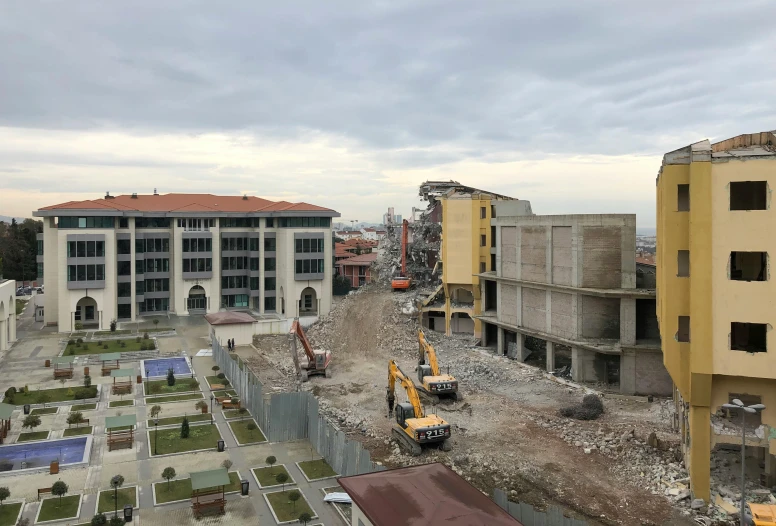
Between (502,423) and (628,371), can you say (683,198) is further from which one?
Result: (628,371)

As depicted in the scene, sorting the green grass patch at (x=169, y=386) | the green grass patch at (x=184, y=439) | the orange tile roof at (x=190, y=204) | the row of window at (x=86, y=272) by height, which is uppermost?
the orange tile roof at (x=190, y=204)

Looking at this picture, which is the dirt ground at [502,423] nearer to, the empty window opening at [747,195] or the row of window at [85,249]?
the empty window opening at [747,195]

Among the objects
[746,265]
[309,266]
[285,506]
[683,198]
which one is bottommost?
[285,506]

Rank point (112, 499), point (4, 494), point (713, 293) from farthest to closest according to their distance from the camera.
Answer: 1. point (112, 499)
2. point (4, 494)
3. point (713, 293)

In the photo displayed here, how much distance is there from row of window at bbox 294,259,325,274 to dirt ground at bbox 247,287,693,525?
661 inches

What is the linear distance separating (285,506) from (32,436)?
1792 centimetres

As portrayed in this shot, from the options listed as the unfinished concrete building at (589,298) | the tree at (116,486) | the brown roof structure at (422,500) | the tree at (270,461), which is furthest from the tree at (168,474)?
the unfinished concrete building at (589,298)

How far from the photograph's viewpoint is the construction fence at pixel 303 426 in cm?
2588

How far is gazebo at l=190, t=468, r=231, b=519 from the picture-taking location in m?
23.5

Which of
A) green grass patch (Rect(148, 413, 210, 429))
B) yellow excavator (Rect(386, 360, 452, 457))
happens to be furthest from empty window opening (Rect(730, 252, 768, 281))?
green grass patch (Rect(148, 413, 210, 429))

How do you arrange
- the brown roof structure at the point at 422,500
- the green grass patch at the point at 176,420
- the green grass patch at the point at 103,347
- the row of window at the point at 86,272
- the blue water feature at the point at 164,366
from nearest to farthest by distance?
the brown roof structure at the point at 422,500, the green grass patch at the point at 176,420, the blue water feature at the point at 164,366, the green grass patch at the point at 103,347, the row of window at the point at 86,272

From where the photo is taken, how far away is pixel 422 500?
18109 millimetres

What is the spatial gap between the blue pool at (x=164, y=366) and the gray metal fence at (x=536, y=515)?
34.5 meters

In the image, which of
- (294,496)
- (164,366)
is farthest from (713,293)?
(164,366)
